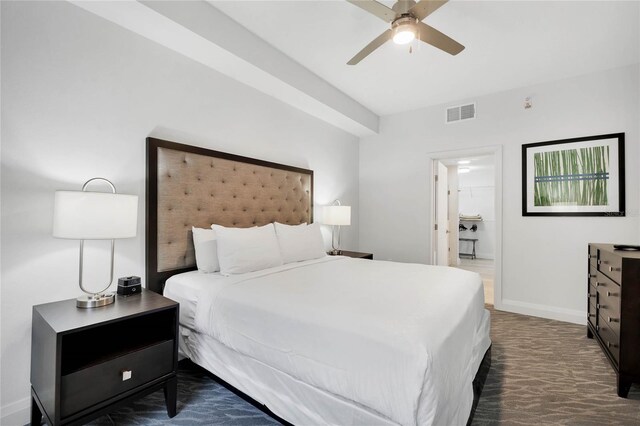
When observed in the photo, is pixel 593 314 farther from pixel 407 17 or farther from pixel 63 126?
pixel 63 126

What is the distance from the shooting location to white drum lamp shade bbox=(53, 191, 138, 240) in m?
1.52

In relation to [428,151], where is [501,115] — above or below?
above

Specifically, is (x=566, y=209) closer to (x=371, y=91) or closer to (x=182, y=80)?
(x=371, y=91)

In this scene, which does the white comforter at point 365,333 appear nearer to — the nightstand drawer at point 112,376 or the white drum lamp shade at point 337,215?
the nightstand drawer at point 112,376

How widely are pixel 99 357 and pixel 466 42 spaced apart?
3.60 meters

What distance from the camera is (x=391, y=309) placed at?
4.96 feet

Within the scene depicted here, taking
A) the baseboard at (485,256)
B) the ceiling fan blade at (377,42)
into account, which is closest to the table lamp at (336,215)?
the ceiling fan blade at (377,42)

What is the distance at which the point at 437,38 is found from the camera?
7.00 ft

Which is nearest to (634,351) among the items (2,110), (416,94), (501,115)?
(501,115)

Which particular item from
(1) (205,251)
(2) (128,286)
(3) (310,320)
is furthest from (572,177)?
(2) (128,286)

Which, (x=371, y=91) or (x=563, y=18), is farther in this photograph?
(x=371, y=91)

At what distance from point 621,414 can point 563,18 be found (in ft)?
9.34

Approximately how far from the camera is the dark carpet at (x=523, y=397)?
1733 millimetres

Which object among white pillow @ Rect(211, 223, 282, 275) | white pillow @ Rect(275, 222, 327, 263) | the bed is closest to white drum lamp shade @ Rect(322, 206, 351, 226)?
white pillow @ Rect(275, 222, 327, 263)
